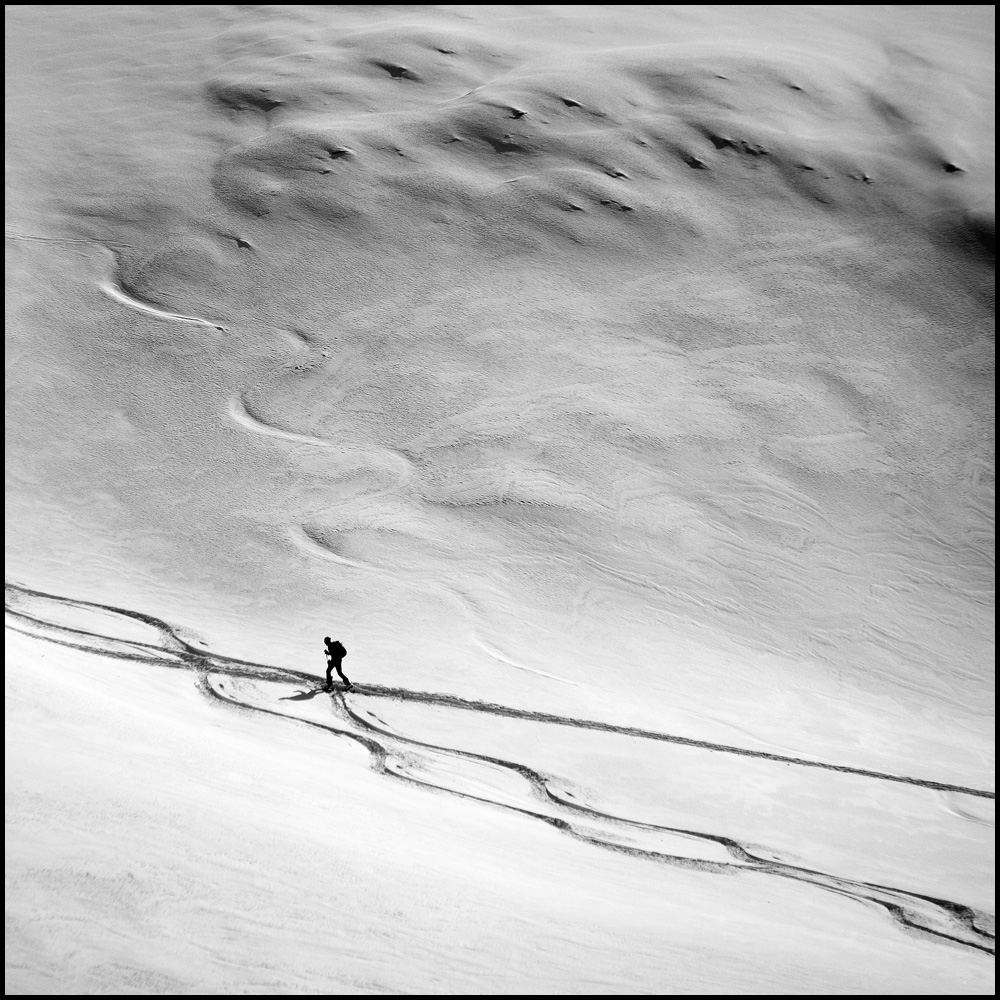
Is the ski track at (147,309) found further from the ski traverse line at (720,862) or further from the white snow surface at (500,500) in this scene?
the ski traverse line at (720,862)

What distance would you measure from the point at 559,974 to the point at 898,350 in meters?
13.4

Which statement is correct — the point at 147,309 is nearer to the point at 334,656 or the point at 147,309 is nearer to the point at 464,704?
the point at 334,656

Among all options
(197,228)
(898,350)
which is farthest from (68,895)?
(898,350)

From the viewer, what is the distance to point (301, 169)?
56.1ft

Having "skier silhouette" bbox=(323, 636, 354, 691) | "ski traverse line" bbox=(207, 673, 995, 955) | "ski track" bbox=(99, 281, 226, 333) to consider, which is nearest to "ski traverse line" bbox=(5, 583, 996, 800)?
"skier silhouette" bbox=(323, 636, 354, 691)

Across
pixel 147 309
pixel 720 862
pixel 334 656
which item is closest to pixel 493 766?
pixel 334 656

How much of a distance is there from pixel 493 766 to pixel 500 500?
→ 522cm

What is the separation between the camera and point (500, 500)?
44.6 feet

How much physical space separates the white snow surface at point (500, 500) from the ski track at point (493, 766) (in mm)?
57

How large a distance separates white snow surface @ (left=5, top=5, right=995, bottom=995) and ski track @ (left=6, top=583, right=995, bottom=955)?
6cm

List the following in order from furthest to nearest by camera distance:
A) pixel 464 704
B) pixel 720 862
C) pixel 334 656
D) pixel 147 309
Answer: pixel 147 309 < pixel 464 704 < pixel 334 656 < pixel 720 862

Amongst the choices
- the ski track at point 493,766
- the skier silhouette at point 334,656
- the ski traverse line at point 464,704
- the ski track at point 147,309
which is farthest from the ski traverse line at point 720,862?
the ski track at point 147,309

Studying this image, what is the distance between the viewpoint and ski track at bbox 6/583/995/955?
812 centimetres

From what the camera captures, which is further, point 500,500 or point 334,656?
point 500,500
